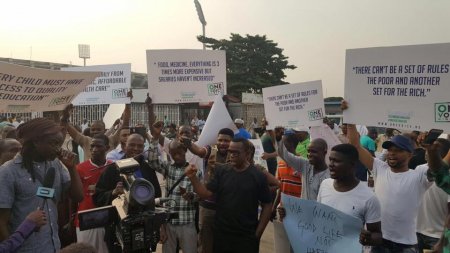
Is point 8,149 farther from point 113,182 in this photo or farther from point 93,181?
point 113,182

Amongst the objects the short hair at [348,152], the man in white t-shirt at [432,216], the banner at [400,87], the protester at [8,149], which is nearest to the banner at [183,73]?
the protester at [8,149]

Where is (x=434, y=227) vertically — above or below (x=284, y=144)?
below

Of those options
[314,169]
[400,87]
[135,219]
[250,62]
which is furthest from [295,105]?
[250,62]

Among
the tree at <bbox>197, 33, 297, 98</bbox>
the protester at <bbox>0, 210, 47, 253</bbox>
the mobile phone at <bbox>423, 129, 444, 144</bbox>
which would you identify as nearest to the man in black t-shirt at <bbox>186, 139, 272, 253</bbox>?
the mobile phone at <bbox>423, 129, 444, 144</bbox>

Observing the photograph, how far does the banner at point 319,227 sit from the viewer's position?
137 inches

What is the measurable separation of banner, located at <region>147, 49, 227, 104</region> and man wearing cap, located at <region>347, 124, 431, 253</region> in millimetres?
2951

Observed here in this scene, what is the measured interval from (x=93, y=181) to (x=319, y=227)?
94.8 inches

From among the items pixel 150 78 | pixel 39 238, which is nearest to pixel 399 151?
pixel 39 238

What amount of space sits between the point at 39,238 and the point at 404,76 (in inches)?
133

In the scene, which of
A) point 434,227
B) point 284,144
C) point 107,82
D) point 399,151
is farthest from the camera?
point 107,82

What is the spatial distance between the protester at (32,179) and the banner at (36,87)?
1883 mm

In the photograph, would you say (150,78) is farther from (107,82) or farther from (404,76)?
(404,76)

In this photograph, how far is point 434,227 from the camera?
15.2 feet

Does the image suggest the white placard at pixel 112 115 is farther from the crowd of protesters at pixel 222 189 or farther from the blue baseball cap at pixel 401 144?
the blue baseball cap at pixel 401 144
